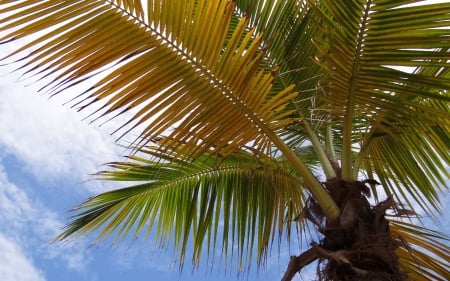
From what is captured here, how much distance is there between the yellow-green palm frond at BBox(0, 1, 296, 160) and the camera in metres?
2.43

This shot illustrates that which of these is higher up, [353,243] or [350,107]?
[350,107]

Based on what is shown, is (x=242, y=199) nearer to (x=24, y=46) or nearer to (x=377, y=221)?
(x=377, y=221)

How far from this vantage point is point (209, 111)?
2691mm

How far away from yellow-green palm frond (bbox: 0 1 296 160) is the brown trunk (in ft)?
1.67

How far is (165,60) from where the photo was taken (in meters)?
2.58

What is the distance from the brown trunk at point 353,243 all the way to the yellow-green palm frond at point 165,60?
51cm

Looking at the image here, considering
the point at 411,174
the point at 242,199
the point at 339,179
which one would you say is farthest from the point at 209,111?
the point at 411,174

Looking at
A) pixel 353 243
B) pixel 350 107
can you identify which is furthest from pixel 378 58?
pixel 353 243

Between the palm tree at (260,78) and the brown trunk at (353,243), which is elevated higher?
the palm tree at (260,78)

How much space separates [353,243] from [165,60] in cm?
120

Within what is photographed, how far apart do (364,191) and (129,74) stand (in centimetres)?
129

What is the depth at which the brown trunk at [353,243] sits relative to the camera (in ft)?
8.31

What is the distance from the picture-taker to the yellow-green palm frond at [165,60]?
243 centimetres

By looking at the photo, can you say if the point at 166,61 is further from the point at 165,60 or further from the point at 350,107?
the point at 350,107
